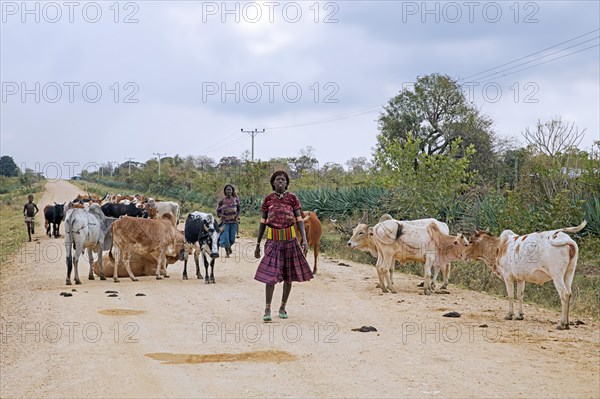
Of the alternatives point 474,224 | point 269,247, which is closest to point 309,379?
point 269,247

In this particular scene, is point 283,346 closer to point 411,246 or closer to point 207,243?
point 411,246

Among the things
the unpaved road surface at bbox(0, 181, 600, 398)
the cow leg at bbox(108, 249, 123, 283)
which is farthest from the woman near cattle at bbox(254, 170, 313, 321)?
the cow leg at bbox(108, 249, 123, 283)

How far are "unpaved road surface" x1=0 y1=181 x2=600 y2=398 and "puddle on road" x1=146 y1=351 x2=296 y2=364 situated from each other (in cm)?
1

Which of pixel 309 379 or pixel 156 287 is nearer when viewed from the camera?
pixel 309 379

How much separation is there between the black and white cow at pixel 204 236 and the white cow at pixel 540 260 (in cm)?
558

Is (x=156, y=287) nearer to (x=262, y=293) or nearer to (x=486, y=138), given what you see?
(x=262, y=293)

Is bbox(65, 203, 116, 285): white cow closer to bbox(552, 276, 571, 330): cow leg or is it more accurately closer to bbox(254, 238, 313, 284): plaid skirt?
bbox(254, 238, 313, 284): plaid skirt

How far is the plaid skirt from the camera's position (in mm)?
9297

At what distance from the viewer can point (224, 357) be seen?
293 inches

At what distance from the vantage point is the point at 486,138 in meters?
45.6

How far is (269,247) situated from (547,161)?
13.7m

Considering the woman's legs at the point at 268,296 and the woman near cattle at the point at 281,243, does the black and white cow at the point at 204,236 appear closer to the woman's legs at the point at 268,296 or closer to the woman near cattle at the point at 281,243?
the woman's legs at the point at 268,296

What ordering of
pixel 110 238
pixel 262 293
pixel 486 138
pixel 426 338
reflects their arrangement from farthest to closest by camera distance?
pixel 486 138
pixel 110 238
pixel 262 293
pixel 426 338

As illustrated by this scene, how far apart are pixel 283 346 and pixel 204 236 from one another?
20.6 ft
